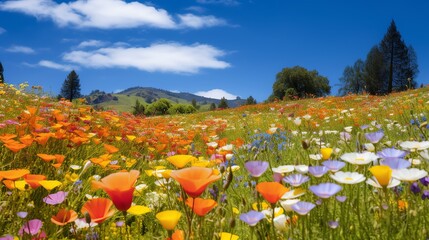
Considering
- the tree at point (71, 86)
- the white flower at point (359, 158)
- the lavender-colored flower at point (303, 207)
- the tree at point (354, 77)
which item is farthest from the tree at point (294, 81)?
the lavender-colored flower at point (303, 207)

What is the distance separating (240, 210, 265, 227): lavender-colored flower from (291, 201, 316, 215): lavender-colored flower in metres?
0.12

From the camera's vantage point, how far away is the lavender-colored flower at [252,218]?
1182 millimetres

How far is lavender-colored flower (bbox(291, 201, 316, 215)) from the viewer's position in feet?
3.95

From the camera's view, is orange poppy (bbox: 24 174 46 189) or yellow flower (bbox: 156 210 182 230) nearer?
yellow flower (bbox: 156 210 182 230)

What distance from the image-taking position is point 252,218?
122 centimetres

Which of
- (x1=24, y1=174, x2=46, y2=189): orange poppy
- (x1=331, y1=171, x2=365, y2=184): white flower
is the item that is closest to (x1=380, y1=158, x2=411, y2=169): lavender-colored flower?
(x1=331, y1=171, x2=365, y2=184): white flower

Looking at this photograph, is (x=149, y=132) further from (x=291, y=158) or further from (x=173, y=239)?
(x=173, y=239)

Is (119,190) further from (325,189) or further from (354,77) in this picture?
(354,77)

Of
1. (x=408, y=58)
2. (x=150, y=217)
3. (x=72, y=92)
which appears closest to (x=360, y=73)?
(x=408, y=58)

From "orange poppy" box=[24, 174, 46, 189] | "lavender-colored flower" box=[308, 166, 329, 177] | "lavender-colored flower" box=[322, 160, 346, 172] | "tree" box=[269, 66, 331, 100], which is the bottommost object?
"orange poppy" box=[24, 174, 46, 189]

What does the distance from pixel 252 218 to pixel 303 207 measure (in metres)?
0.18

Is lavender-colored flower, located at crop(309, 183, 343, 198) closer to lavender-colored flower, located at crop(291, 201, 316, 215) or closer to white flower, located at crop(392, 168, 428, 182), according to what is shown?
lavender-colored flower, located at crop(291, 201, 316, 215)

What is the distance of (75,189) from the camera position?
8.29 feet

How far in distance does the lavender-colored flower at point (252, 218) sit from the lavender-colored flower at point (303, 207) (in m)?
0.12
